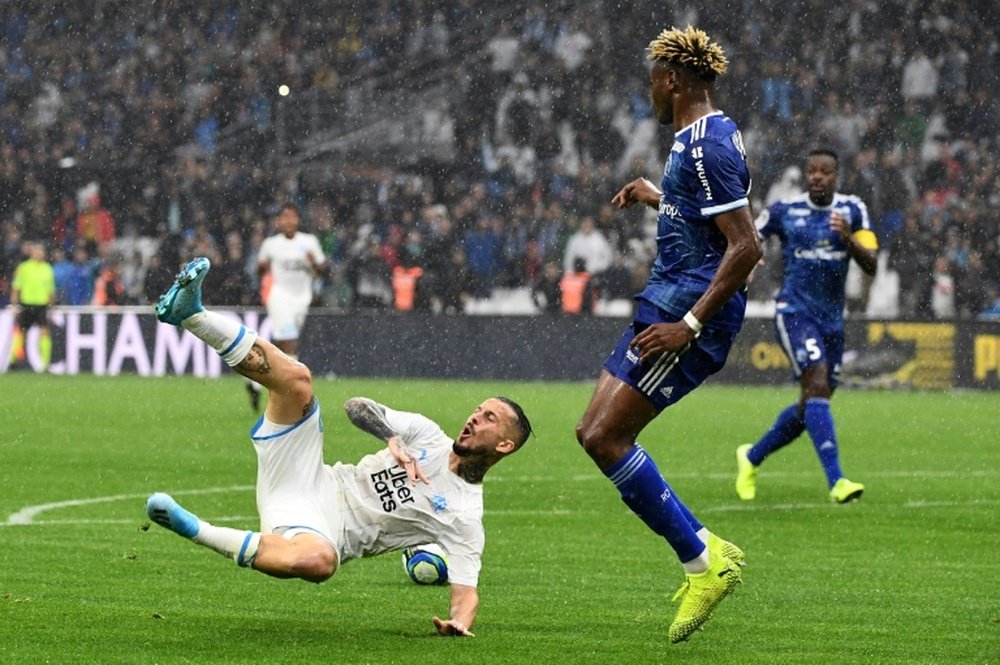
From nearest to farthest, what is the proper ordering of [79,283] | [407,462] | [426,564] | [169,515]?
1. [169,515]
2. [407,462]
3. [426,564]
4. [79,283]

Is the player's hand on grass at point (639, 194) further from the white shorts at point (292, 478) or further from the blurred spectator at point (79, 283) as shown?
the blurred spectator at point (79, 283)

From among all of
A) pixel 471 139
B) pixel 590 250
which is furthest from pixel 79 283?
pixel 590 250

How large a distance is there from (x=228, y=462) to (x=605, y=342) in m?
11.4

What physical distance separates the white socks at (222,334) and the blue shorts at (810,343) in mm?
6088

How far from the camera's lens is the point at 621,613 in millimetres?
7609

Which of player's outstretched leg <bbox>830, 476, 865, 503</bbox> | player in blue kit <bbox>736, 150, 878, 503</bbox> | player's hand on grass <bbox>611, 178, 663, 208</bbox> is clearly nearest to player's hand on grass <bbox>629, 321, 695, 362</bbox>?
player's hand on grass <bbox>611, 178, 663, 208</bbox>

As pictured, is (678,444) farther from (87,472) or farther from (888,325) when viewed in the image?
(888,325)

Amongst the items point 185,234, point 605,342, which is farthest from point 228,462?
point 185,234

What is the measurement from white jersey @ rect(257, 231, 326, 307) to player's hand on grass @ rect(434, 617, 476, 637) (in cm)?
1449

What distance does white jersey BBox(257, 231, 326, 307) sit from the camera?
69.4 ft


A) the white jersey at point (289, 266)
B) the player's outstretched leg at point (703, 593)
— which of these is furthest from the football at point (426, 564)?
the white jersey at point (289, 266)

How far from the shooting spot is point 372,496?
7332 mm

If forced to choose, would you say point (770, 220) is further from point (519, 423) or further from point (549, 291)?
point (549, 291)

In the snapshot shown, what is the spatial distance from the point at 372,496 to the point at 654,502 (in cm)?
114
